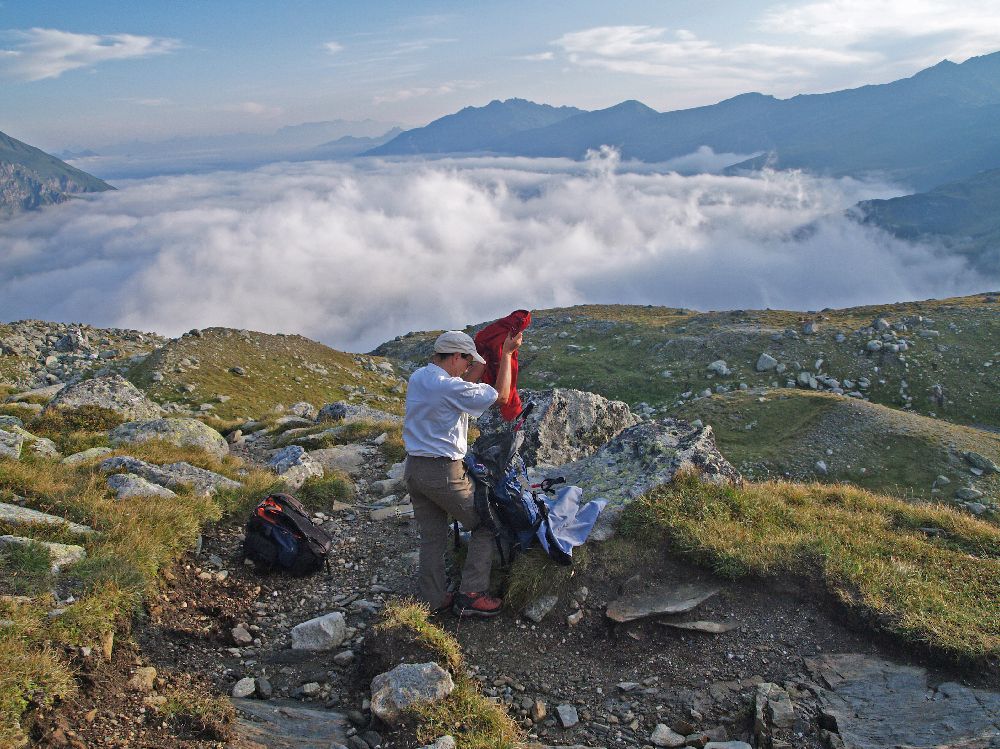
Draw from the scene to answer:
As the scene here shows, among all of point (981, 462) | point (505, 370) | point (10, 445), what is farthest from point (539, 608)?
point (981, 462)

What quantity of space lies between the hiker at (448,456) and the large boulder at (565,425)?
4901 mm

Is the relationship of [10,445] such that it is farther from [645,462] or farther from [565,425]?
[645,462]

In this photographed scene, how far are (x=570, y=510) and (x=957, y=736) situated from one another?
16.6 ft

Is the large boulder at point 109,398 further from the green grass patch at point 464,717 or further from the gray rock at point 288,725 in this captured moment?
the green grass patch at point 464,717

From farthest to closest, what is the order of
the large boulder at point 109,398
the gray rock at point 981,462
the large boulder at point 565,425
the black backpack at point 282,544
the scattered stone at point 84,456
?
the gray rock at point 981,462 < the large boulder at point 109,398 < the large boulder at point 565,425 < the scattered stone at point 84,456 < the black backpack at point 282,544

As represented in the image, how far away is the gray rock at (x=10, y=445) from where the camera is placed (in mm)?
11103

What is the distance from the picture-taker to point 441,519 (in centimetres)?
821

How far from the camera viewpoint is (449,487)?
778 cm

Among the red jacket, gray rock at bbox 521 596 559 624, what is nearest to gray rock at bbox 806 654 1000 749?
gray rock at bbox 521 596 559 624

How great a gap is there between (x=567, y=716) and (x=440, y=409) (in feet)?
12.3

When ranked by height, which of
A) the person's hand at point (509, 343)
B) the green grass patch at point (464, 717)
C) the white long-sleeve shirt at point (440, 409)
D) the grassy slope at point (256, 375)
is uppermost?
the person's hand at point (509, 343)

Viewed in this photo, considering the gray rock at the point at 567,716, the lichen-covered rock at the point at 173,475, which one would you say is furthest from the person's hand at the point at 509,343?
the lichen-covered rock at the point at 173,475

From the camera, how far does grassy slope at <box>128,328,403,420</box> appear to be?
115 feet

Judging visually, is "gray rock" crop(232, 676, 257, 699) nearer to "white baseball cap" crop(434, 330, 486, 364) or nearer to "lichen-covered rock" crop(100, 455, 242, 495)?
"white baseball cap" crop(434, 330, 486, 364)
